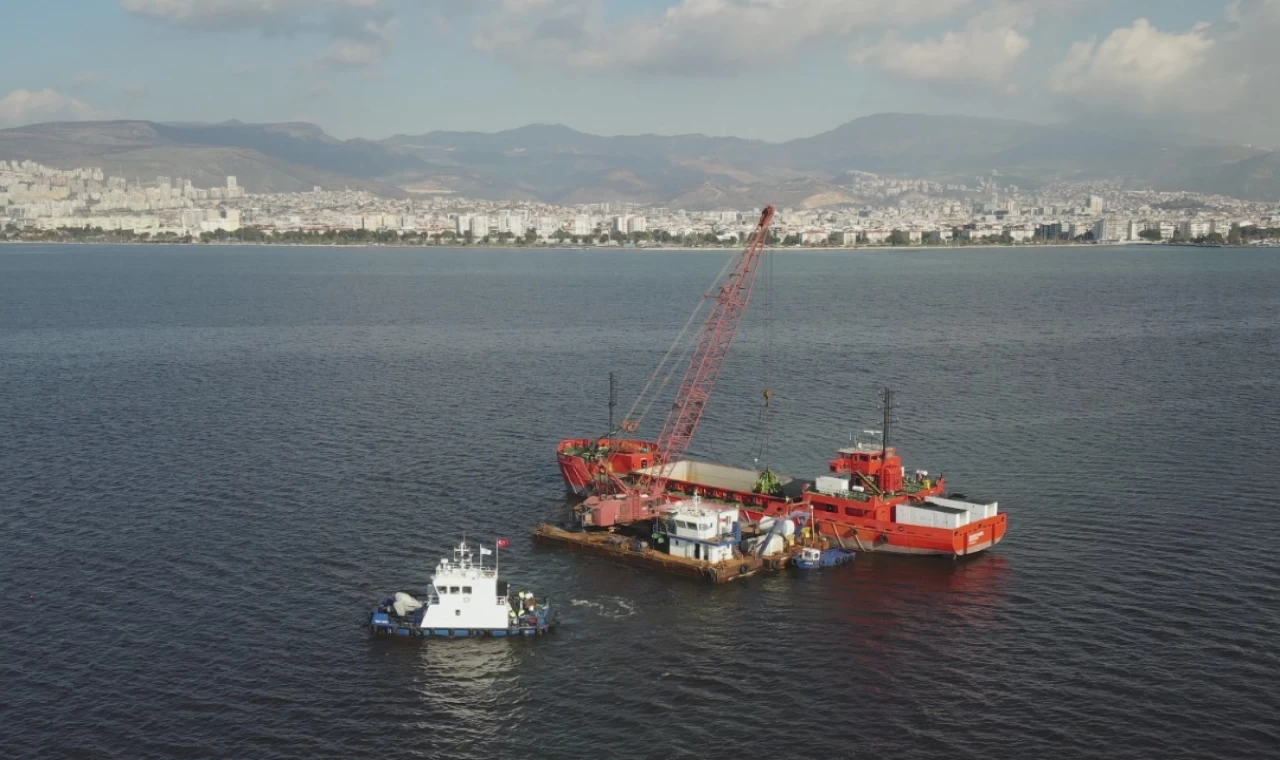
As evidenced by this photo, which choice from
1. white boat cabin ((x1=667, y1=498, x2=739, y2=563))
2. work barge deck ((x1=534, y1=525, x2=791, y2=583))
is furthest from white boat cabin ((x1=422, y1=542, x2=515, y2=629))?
white boat cabin ((x1=667, y1=498, x2=739, y2=563))

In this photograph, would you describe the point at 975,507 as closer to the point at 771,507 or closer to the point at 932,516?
the point at 932,516

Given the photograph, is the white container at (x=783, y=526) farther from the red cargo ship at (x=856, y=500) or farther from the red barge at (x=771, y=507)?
Result: the red cargo ship at (x=856, y=500)

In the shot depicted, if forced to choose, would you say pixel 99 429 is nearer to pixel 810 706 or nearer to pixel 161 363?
pixel 161 363

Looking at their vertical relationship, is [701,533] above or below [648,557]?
above

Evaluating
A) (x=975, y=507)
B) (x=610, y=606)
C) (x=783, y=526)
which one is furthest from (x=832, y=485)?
(x=610, y=606)

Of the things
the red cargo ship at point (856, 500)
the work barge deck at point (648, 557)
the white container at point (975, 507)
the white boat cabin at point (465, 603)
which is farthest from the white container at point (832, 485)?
the white boat cabin at point (465, 603)

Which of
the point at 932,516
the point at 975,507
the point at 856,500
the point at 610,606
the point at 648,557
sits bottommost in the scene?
the point at 610,606

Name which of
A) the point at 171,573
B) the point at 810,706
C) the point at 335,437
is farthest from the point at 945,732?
the point at 335,437
